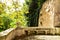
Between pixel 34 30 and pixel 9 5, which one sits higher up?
pixel 9 5

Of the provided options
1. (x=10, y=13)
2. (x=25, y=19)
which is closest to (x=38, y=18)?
(x=25, y=19)

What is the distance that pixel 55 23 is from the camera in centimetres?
566

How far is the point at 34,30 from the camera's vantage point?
458 cm

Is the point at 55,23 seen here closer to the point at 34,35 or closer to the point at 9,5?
the point at 34,35

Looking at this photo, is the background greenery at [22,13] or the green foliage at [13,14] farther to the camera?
the background greenery at [22,13]

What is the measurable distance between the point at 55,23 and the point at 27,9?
5.52 m

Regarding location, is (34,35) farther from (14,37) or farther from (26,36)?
(14,37)

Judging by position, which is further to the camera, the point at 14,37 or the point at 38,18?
the point at 38,18

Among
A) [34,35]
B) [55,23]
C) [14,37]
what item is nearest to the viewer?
[14,37]

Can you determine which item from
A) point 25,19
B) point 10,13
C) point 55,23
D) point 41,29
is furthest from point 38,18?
point 41,29

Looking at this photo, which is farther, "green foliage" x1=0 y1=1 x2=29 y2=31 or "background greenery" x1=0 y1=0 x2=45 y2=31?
"background greenery" x1=0 y1=0 x2=45 y2=31

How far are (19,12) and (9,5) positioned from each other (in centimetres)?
86

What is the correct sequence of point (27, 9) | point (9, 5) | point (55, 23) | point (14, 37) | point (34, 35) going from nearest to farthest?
point (14, 37)
point (34, 35)
point (55, 23)
point (9, 5)
point (27, 9)

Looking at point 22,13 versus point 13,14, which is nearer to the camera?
point 13,14
